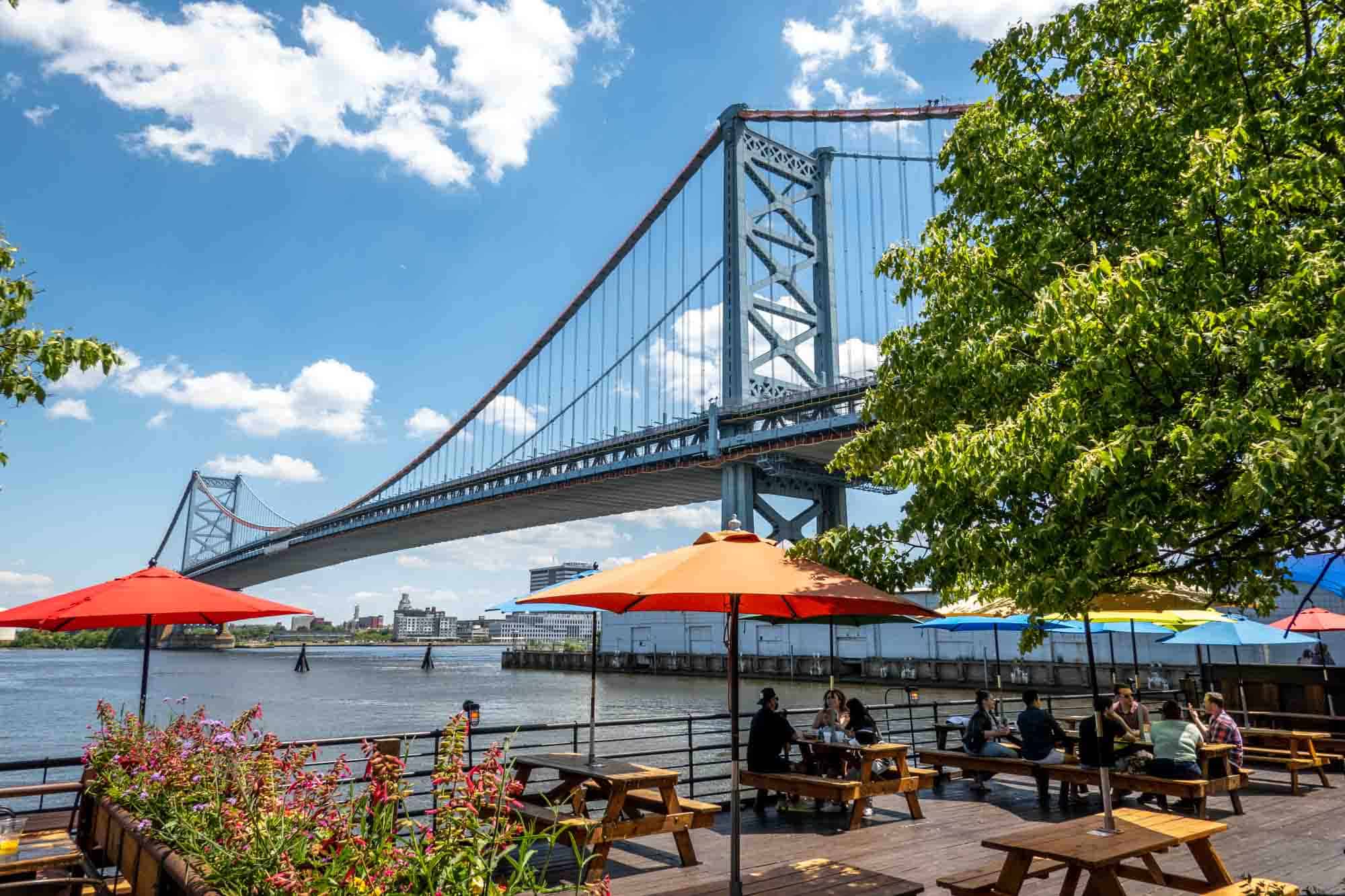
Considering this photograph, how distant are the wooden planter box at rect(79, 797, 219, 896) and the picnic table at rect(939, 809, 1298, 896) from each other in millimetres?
3685

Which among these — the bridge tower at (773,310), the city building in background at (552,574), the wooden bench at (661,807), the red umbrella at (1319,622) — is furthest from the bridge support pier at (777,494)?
the city building in background at (552,574)

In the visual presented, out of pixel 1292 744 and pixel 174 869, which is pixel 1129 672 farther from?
pixel 174 869

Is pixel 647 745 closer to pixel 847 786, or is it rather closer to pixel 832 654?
pixel 832 654

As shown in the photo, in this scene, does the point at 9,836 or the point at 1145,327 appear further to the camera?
the point at 1145,327

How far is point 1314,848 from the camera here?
6.88 m

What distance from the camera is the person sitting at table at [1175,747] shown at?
779cm

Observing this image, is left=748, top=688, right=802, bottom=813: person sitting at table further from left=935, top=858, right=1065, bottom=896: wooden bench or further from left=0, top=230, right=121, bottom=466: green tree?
left=0, top=230, right=121, bottom=466: green tree

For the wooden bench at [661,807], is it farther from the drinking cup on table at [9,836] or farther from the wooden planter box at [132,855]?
the drinking cup on table at [9,836]

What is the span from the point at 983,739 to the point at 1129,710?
8.48 ft

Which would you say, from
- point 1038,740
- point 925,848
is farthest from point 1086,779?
A: point 925,848

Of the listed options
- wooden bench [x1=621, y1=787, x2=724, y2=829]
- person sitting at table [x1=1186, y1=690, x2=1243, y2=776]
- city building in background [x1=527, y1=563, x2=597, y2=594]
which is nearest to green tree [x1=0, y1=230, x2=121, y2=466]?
wooden bench [x1=621, y1=787, x2=724, y2=829]

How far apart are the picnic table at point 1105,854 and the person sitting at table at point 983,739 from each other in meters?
3.54

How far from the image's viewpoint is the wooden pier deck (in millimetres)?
5233

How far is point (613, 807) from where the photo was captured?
6.22m
